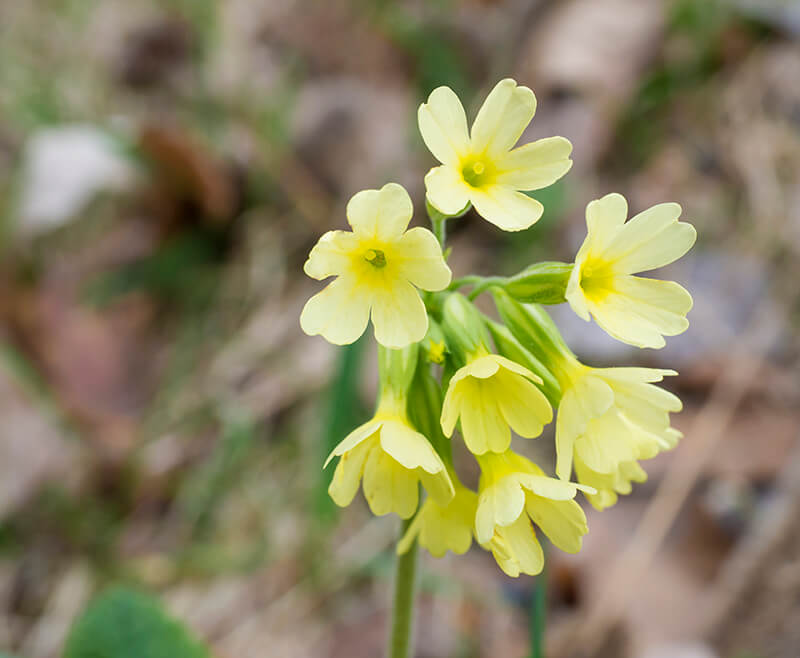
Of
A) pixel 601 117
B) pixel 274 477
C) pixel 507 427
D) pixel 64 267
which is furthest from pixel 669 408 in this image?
pixel 64 267

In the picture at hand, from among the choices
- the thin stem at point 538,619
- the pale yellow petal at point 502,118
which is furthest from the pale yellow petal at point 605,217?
the thin stem at point 538,619

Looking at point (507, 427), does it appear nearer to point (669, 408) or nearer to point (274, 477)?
point (669, 408)

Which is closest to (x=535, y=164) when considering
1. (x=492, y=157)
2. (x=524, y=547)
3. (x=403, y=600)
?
(x=492, y=157)

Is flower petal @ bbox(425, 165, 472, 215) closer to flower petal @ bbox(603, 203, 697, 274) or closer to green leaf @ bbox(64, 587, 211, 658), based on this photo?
flower petal @ bbox(603, 203, 697, 274)

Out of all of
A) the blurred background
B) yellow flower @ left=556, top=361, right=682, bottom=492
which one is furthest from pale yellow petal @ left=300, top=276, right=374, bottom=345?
the blurred background

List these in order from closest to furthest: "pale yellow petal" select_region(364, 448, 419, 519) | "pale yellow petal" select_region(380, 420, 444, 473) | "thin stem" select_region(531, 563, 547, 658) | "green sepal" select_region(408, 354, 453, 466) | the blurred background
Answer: "pale yellow petal" select_region(380, 420, 444, 473) < "pale yellow petal" select_region(364, 448, 419, 519) < "green sepal" select_region(408, 354, 453, 466) < "thin stem" select_region(531, 563, 547, 658) < the blurred background

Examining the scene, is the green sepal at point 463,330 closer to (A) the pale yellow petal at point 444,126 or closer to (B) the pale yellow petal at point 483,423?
(B) the pale yellow petal at point 483,423
